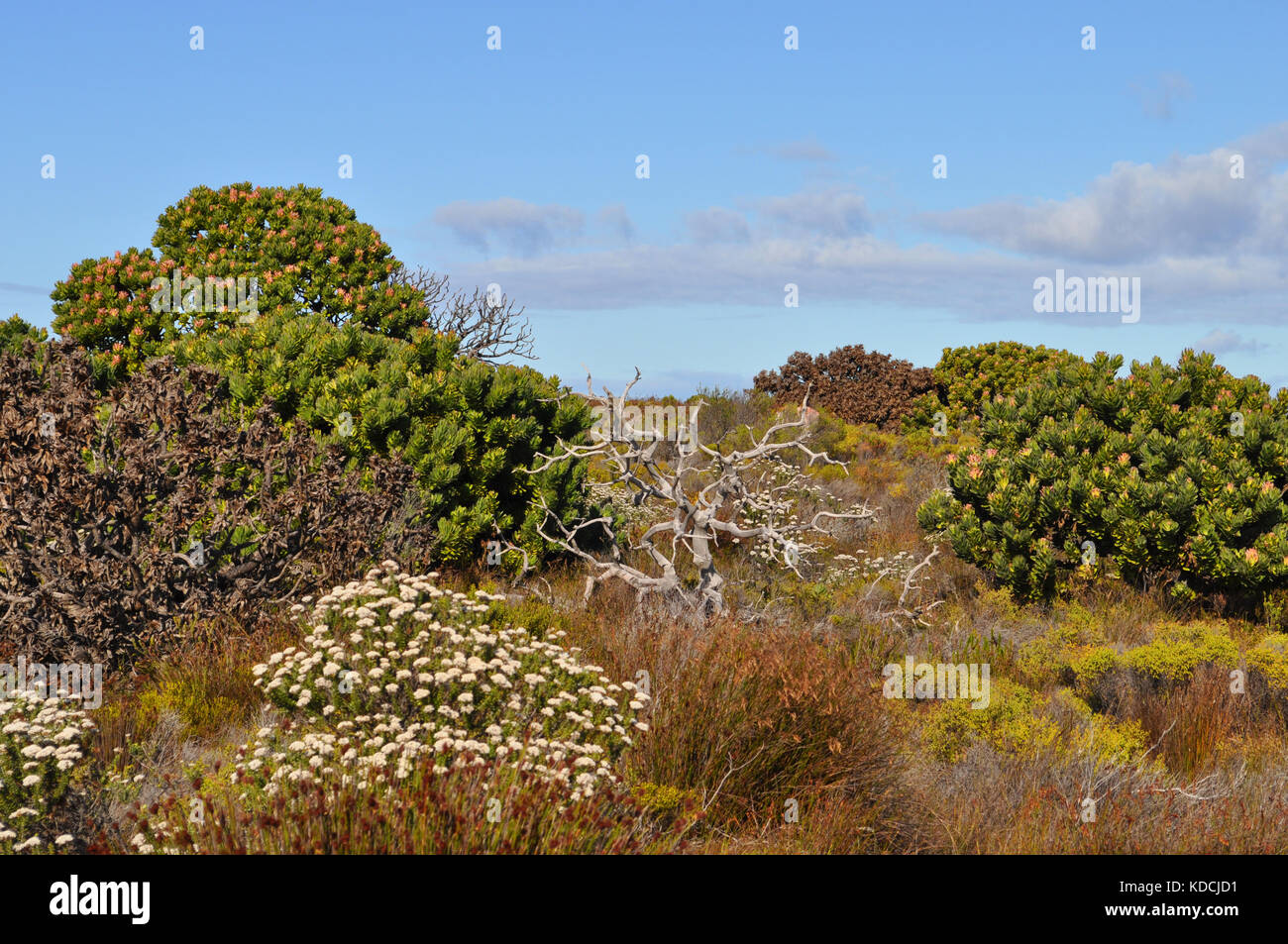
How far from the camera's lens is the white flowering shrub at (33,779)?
4.75 meters

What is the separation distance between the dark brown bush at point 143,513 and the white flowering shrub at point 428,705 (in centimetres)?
187

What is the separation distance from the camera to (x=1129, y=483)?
1030 cm

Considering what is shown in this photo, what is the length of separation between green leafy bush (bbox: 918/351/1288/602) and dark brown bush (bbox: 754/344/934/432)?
16.3 metres

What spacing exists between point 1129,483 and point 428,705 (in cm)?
789

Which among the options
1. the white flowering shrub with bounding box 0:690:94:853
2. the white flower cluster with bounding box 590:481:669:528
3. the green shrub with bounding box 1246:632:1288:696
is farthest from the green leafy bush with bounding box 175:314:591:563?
the green shrub with bounding box 1246:632:1288:696

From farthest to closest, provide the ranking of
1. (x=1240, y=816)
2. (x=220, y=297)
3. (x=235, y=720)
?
(x=220, y=297), (x=235, y=720), (x=1240, y=816)

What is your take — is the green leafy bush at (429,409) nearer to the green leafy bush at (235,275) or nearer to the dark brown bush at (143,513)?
the dark brown bush at (143,513)

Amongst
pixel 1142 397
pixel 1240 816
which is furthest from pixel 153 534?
pixel 1142 397

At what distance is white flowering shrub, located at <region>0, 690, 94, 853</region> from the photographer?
475cm

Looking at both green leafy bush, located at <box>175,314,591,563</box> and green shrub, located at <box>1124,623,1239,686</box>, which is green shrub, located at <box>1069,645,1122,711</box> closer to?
green shrub, located at <box>1124,623,1239,686</box>

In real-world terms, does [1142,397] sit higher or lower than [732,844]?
higher

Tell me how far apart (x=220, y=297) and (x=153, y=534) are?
11.4m
